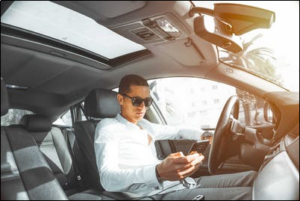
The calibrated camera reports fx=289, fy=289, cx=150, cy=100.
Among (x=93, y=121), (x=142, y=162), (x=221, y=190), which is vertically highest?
(x=93, y=121)

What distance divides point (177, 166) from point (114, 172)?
41cm

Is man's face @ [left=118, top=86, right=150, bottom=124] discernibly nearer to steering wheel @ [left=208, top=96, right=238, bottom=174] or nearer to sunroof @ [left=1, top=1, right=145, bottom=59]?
sunroof @ [left=1, top=1, right=145, bottom=59]

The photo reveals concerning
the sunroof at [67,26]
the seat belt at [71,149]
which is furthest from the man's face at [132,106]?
the seat belt at [71,149]

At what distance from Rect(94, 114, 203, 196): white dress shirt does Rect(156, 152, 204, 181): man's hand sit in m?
0.07

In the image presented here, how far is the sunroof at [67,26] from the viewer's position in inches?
69.7

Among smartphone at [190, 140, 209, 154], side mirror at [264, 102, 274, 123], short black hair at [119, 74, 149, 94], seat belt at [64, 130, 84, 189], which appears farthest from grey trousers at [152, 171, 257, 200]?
seat belt at [64, 130, 84, 189]

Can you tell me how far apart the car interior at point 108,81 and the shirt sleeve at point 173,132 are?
12.7 inches

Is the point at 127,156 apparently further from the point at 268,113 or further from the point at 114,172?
the point at 268,113

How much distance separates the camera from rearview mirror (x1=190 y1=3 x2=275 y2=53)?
166 cm

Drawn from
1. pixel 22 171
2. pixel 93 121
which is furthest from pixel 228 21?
pixel 22 171

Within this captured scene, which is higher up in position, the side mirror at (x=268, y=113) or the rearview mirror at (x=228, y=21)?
the rearview mirror at (x=228, y=21)

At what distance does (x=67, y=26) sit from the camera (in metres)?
2.03

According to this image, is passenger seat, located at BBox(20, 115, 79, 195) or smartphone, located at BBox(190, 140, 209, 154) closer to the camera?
smartphone, located at BBox(190, 140, 209, 154)

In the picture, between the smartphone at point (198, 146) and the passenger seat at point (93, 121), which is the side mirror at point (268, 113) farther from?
the passenger seat at point (93, 121)
